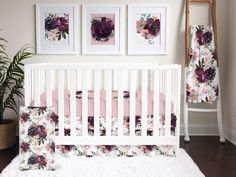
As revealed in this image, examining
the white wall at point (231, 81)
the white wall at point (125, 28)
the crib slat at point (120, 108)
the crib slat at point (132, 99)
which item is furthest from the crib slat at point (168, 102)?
the white wall at point (231, 81)

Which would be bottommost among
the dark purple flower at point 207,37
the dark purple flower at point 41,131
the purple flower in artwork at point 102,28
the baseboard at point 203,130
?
the baseboard at point 203,130

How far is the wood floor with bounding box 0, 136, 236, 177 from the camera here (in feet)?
8.43

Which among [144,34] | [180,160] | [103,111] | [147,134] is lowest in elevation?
[180,160]

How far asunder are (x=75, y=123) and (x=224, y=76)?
1961 mm

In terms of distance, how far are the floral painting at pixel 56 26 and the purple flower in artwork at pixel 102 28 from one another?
12.3 inches

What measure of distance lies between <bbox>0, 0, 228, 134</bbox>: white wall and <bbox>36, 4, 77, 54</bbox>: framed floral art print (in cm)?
7

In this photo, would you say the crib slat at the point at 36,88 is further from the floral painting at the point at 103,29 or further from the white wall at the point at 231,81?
the white wall at the point at 231,81

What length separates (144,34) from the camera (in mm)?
3621

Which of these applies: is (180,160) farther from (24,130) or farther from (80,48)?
(80,48)

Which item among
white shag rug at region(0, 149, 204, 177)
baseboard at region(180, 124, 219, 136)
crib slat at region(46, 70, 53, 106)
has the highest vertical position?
crib slat at region(46, 70, 53, 106)

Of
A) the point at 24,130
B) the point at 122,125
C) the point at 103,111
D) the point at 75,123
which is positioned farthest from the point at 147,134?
the point at 24,130

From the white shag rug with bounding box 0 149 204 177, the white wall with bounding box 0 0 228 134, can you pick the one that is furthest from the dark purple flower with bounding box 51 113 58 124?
the white wall with bounding box 0 0 228 134

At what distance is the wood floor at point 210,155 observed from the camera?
→ 2.57 m

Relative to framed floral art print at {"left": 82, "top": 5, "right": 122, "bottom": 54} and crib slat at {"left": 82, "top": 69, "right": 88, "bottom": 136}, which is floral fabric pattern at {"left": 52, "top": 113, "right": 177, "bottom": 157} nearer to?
crib slat at {"left": 82, "top": 69, "right": 88, "bottom": 136}
